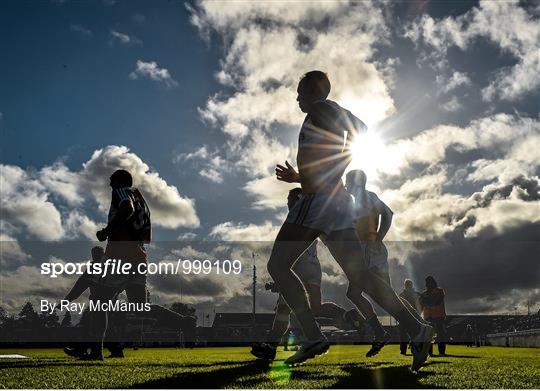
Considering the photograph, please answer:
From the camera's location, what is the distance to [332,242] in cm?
498

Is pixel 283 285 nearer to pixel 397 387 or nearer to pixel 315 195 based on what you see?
pixel 315 195

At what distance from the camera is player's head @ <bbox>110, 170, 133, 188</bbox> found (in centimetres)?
797

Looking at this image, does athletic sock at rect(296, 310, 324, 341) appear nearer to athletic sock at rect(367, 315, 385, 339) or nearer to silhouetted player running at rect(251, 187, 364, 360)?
silhouetted player running at rect(251, 187, 364, 360)

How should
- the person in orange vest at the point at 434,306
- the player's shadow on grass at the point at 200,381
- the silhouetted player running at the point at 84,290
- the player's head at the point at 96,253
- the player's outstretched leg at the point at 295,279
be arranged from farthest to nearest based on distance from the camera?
1. the person in orange vest at the point at 434,306
2. the player's head at the point at 96,253
3. the silhouetted player running at the point at 84,290
4. the player's outstretched leg at the point at 295,279
5. the player's shadow on grass at the point at 200,381

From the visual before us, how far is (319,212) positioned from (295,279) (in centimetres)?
63

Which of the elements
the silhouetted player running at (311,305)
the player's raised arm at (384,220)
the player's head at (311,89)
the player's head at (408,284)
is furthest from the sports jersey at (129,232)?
the player's head at (408,284)

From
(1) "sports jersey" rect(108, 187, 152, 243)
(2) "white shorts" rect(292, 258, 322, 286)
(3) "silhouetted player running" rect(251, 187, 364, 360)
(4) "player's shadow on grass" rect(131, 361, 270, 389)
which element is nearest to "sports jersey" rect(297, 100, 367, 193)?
(3) "silhouetted player running" rect(251, 187, 364, 360)

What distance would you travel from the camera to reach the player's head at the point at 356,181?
8383mm

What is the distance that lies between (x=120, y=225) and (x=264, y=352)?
8.25 feet

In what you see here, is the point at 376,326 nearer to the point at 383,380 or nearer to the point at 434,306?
the point at 383,380

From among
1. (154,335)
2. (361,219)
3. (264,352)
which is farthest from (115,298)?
(154,335)

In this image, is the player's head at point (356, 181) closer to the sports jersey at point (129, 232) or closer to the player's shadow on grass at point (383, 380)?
the sports jersey at point (129, 232)

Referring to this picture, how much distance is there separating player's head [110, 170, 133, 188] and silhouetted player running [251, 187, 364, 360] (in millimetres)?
2173

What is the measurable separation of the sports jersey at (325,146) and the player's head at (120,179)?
375 centimetres
